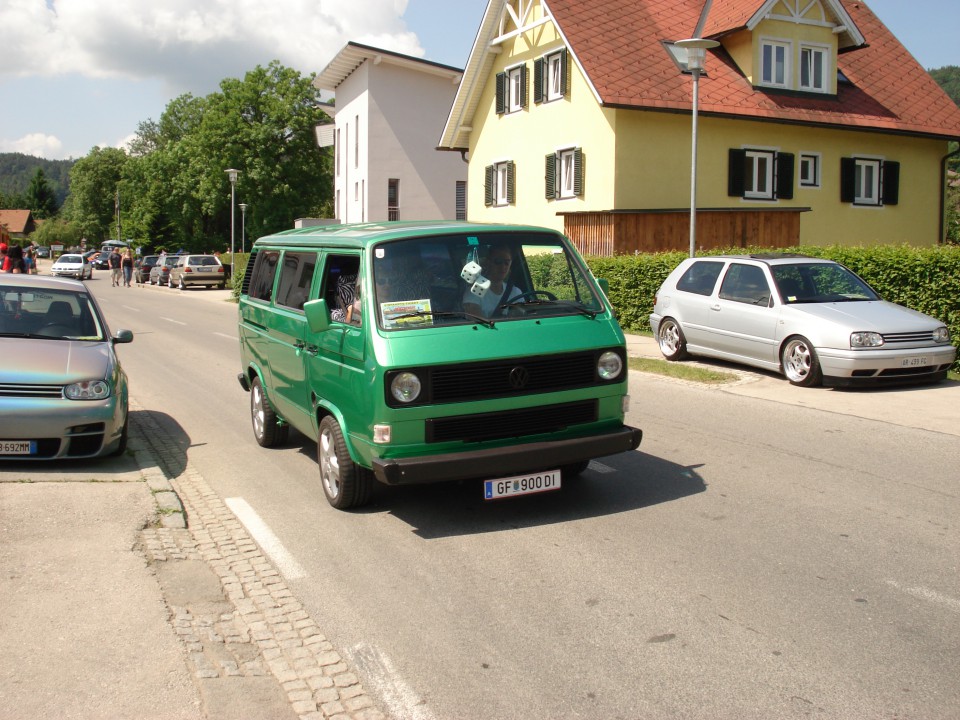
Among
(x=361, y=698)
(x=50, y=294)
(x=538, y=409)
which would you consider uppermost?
(x=50, y=294)

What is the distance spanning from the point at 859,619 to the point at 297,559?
324cm

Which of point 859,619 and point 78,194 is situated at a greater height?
point 78,194

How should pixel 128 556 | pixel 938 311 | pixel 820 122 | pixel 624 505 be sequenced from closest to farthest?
pixel 128 556
pixel 624 505
pixel 938 311
pixel 820 122

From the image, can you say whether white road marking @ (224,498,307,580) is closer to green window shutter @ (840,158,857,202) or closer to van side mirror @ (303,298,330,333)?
van side mirror @ (303,298,330,333)

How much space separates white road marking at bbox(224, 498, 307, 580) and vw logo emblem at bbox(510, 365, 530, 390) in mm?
1803

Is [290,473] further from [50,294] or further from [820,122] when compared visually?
[820,122]

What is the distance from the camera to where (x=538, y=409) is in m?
6.59

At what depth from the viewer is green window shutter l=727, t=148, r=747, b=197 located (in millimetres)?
29844

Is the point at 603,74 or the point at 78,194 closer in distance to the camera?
the point at 603,74

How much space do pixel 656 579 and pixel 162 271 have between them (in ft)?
177

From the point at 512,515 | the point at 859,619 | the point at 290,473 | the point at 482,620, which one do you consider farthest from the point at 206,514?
the point at 859,619

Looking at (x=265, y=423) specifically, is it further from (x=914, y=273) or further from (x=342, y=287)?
(x=914, y=273)

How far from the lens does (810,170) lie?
3162 centimetres

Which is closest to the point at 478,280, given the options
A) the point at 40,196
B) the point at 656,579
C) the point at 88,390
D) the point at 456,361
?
the point at 456,361
